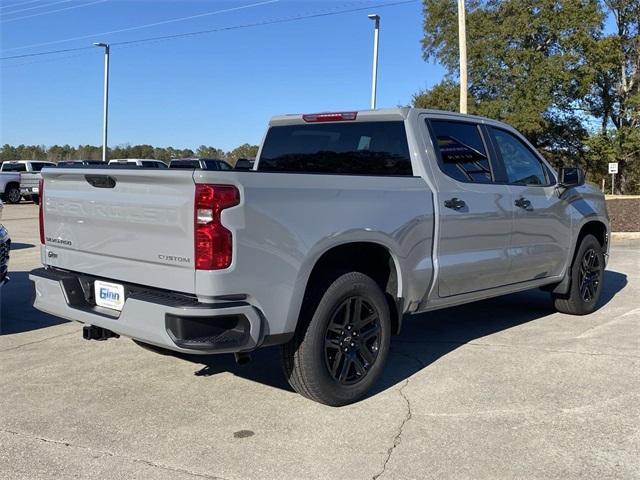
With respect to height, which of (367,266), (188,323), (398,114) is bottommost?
(188,323)

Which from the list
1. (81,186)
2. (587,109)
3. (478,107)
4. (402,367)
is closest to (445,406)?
(402,367)

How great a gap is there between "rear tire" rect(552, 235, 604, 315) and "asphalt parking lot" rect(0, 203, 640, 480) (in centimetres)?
61

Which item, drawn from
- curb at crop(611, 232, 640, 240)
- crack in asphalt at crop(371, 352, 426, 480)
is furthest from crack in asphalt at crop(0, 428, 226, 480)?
curb at crop(611, 232, 640, 240)

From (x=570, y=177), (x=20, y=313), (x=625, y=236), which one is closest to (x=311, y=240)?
(x=570, y=177)

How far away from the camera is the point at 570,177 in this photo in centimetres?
625

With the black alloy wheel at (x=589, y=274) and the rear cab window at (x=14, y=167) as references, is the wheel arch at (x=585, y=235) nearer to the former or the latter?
the black alloy wheel at (x=589, y=274)

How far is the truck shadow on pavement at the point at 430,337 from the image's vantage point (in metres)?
4.93

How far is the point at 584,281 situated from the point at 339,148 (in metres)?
3.38

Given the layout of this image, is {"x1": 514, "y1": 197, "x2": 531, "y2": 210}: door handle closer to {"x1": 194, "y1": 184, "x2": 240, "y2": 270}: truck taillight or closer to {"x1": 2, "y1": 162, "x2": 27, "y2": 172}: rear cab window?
{"x1": 194, "y1": 184, "x2": 240, "y2": 270}: truck taillight

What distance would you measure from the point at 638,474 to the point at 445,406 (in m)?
1.24

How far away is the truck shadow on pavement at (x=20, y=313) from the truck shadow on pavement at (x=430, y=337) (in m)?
2.04

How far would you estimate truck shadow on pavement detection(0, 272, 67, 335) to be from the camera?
636cm

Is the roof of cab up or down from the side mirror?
up

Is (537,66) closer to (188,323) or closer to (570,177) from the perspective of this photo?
(570,177)
